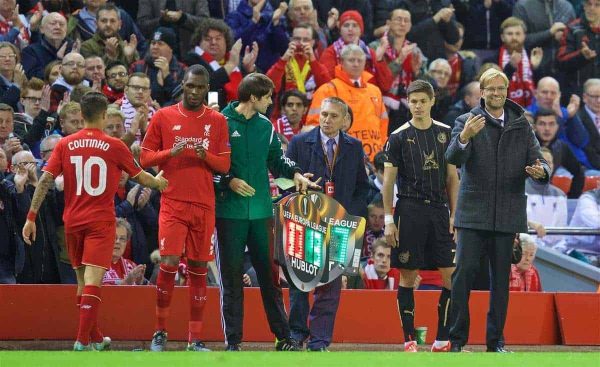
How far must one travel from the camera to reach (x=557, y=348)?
1334 cm

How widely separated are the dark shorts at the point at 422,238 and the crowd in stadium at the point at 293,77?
1.98 feet

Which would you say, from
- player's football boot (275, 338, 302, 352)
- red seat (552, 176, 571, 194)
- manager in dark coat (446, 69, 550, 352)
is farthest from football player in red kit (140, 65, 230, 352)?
red seat (552, 176, 571, 194)

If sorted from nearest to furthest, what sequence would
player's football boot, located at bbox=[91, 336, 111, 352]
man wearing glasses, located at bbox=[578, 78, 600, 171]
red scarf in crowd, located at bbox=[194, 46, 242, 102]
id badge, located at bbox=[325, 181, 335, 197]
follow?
player's football boot, located at bbox=[91, 336, 111, 352] < id badge, located at bbox=[325, 181, 335, 197] < red scarf in crowd, located at bbox=[194, 46, 242, 102] < man wearing glasses, located at bbox=[578, 78, 600, 171]

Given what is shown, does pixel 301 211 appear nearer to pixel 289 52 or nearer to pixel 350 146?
pixel 350 146

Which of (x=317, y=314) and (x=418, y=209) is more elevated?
(x=418, y=209)

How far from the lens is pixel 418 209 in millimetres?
11359

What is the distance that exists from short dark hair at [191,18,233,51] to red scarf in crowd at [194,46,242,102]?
177 millimetres

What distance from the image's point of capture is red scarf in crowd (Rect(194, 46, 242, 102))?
15.6 metres

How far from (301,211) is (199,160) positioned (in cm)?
108

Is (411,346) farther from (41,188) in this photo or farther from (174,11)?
(174,11)

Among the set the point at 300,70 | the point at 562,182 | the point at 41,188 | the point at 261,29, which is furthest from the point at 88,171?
the point at 562,182

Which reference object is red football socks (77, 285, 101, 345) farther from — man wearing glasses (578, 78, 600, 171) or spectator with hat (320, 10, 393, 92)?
man wearing glasses (578, 78, 600, 171)

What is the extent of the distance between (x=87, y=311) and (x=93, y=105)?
5.45ft

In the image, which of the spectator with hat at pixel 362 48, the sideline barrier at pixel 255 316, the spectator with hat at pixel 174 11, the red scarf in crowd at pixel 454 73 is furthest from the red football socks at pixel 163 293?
the red scarf in crowd at pixel 454 73
